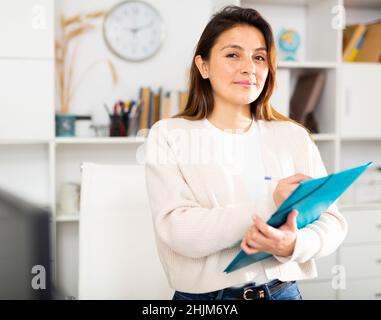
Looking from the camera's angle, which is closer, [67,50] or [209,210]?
[209,210]

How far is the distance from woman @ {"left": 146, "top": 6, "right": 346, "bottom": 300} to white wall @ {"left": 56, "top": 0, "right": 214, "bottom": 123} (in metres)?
1.32

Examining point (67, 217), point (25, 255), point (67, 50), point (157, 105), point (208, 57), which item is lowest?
point (25, 255)

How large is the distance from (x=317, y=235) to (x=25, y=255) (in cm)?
169

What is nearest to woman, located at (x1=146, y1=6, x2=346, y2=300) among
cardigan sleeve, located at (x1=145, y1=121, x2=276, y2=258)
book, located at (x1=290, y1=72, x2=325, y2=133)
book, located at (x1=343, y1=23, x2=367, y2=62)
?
cardigan sleeve, located at (x1=145, y1=121, x2=276, y2=258)

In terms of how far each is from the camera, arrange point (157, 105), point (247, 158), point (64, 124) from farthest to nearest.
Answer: point (157, 105) < point (64, 124) < point (247, 158)

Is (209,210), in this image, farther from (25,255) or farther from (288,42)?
(288,42)

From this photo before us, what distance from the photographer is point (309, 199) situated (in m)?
0.87

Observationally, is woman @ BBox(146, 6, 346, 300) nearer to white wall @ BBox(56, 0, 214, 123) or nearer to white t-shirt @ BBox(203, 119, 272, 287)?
white t-shirt @ BBox(203, 119, 272, 287)

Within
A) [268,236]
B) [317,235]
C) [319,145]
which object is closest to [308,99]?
[319,145]

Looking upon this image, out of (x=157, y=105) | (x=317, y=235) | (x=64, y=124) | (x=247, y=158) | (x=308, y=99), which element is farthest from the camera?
(x=308, y=99)

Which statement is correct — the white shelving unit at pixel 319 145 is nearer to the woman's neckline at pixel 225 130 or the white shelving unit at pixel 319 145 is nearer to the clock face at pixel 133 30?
the clock face at pixel 133 30

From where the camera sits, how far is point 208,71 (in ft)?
4.01

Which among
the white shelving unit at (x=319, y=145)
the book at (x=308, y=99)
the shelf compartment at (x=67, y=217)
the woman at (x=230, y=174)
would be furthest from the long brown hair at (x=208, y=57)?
the book at (x=308, y=99)
